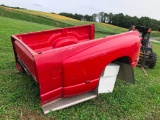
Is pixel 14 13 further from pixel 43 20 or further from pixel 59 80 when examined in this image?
pixel 59 80

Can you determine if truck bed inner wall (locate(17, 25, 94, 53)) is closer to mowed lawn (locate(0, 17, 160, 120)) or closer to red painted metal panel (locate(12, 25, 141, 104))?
red painted metal panel (locate(12, 25, 141, 104))

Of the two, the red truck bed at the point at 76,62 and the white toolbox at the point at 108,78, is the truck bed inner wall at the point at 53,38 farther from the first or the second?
the white toolbox at the point at 108,78

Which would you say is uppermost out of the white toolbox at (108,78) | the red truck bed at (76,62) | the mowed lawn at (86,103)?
the red truck bed at (76,62)

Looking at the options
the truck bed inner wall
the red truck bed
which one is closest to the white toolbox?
the red truck bed

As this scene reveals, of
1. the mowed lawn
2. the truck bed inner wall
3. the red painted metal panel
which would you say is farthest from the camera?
the truck bed inner wall

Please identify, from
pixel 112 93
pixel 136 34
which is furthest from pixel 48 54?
pixel 136 34

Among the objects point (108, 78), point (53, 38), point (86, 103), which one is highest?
point (53, 38)

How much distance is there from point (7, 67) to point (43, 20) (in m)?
27.1

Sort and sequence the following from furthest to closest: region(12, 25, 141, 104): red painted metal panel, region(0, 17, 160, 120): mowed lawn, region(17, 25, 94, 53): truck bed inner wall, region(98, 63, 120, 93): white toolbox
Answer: region(17, 25, 94, 53): truck bed inner wall < region(98, 63, 120, 93): white toolbox < region(0, 17, 160, 120): mowed lawn < region(12, 25, 141, 104): red painted metal panel

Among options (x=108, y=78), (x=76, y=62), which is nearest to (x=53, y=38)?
(x=108, y=78)

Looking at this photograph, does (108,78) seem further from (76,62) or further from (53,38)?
(53,38)

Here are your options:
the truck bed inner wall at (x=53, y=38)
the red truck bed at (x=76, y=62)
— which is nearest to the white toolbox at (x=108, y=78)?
the red truck bed at (x=76, y=62)

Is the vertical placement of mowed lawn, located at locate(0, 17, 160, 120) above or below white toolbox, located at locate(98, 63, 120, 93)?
below

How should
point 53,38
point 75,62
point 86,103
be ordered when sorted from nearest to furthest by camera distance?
point 75,62, point 86,103, point 53,38
